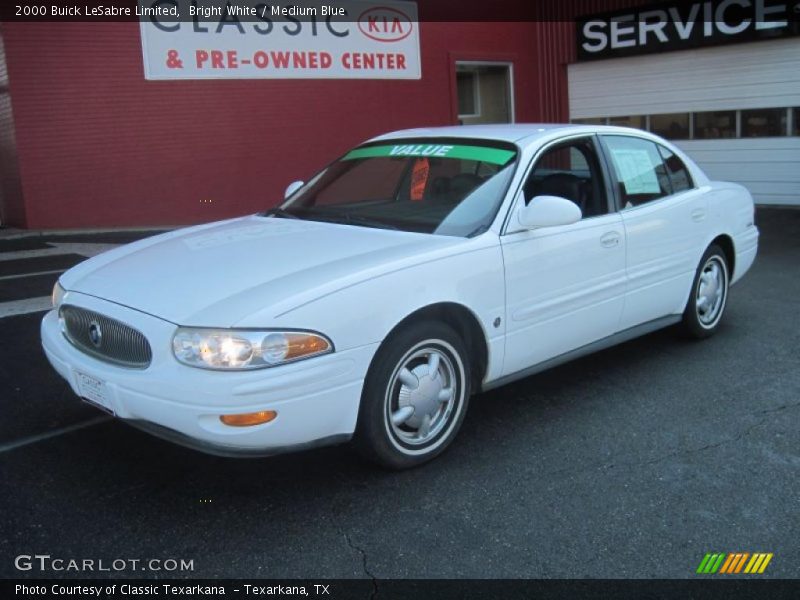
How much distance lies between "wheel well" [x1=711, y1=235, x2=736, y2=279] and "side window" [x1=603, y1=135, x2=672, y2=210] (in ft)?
2.32

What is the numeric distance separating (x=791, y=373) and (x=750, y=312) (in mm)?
1714

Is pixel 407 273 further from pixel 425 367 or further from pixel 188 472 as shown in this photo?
pixel 188 472

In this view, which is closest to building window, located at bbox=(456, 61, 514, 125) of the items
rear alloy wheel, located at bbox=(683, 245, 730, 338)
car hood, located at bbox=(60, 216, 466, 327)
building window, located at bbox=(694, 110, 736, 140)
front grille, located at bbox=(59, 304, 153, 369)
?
building window, located at bbox=(694, 110, 736, 140)

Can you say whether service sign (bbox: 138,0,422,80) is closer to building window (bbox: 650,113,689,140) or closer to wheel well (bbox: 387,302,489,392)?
building window (bbox: 650,113,689,140)

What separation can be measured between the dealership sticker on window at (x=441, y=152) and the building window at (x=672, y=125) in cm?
1075

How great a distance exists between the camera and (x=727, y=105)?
1358 centimetres

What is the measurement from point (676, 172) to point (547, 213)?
1.93 metres

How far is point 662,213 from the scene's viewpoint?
505cm

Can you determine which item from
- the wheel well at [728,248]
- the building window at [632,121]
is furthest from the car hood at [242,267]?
the building window at [632,121]

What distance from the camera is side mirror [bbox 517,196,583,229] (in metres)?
3.98

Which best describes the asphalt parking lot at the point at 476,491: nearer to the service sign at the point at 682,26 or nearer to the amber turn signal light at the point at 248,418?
the amber turn signal light at the point at 248,418

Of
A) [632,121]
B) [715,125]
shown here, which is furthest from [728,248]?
[632,121]

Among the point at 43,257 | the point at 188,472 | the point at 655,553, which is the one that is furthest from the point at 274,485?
the point at 43,257

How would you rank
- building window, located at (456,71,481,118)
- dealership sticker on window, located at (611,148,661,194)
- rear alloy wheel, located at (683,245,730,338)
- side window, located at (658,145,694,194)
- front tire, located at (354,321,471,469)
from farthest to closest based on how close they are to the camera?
building window, located at (456,71,481,118) → rear alloy wheel, located at (683,245,730,338) → side window, located at (658,145,694,194) → dealership sticker on window, located at (611,148,661,194) → front tire, located at (354,321,471,469)
